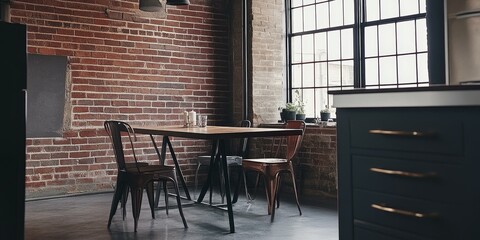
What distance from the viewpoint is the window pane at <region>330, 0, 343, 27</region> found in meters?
6.65

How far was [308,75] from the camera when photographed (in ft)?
23.5

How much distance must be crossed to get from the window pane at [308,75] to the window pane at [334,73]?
35cm

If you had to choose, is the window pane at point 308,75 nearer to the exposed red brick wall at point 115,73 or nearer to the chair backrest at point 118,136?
the exposed red brick wall at point 115,73

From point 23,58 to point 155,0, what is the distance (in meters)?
3.35

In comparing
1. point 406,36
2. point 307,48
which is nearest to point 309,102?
point 307,48

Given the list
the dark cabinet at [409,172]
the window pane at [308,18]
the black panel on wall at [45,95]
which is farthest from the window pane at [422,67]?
the black panel on wall at [45,95]

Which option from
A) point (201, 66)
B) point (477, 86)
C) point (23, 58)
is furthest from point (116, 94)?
point (477, 86)

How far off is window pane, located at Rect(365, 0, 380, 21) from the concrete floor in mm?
2304

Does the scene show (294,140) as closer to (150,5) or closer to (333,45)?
(333,45)

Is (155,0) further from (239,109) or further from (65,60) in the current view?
(239,109)

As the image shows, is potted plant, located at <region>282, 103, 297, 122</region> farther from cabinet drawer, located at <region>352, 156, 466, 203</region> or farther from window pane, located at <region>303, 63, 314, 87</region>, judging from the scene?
cabinet drawer, located at <region>352, 156, 466, 203</region>

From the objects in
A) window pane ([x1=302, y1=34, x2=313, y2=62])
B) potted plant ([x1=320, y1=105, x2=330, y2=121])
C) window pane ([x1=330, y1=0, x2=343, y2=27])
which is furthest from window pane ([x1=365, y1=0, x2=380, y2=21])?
potted plant ([x1=320, y1=105, x2=330, y2=121])

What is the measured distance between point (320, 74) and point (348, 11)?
906 millimetres

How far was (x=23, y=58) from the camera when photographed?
251 cm
